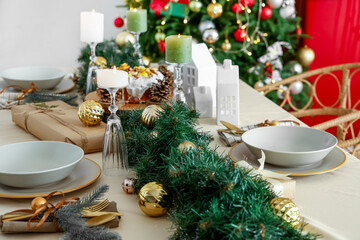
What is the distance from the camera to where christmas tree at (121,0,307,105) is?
2973 mm

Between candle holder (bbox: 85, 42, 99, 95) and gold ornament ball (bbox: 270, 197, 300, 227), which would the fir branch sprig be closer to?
gold ornament ball (bbox: 270, 197, 300, 227)

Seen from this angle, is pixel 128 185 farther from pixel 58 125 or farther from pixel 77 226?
pixel 58 125

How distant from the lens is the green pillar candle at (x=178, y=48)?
1408mm

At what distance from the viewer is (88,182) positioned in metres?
1.01

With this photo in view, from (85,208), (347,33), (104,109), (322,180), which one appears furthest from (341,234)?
(347,33)

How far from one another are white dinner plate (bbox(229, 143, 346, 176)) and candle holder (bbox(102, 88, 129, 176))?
0.82 feet

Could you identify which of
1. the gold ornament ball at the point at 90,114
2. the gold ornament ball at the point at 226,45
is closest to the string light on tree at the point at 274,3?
the gold ornament ball at the point at 226,45

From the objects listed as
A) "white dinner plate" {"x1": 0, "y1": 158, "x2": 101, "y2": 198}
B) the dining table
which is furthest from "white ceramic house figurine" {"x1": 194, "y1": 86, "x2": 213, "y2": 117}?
"white dinner plate" {"x1": 0, "y1": 158, "x2": 101, "y2": 198}

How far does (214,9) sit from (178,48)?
1.52 meters

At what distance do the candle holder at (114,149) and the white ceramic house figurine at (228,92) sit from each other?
41 centimetres

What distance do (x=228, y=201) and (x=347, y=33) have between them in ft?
8.92

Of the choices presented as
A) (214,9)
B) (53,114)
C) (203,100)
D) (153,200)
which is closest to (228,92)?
(203,100)

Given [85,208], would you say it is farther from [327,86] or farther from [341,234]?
[327,86]

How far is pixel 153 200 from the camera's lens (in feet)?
2.92
